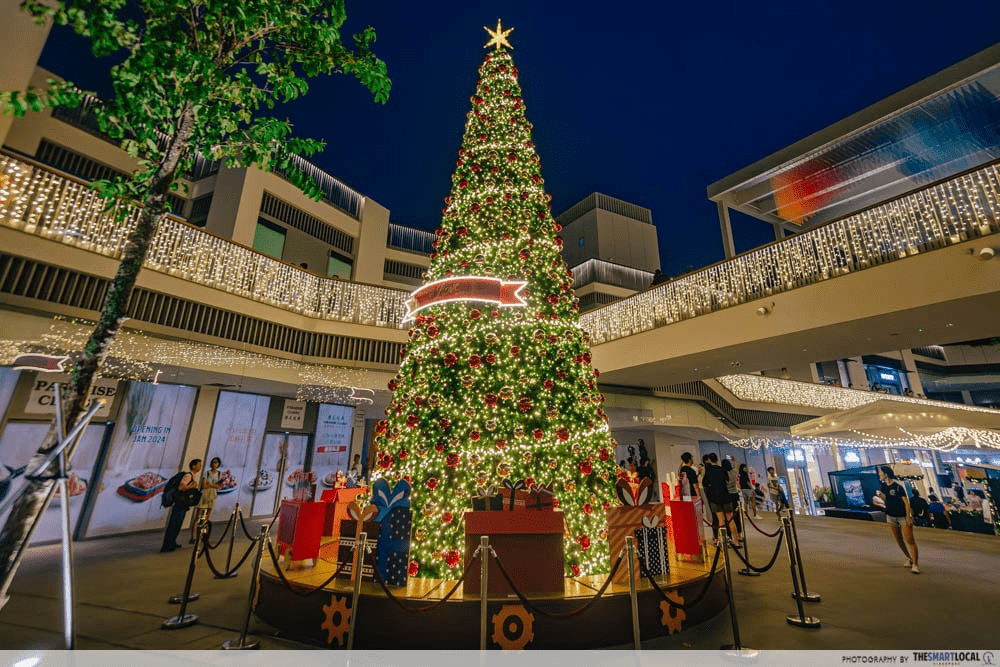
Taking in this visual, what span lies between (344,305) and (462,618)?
813 cm

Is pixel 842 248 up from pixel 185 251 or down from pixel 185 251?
down

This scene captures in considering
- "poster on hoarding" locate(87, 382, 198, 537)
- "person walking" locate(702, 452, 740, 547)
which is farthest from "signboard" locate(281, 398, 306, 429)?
"person walking" locate(702, 452, 740, 547)

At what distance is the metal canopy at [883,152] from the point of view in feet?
26.8

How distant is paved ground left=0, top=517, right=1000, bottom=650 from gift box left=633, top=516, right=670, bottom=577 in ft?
1.86

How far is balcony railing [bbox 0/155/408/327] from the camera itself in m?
5.81

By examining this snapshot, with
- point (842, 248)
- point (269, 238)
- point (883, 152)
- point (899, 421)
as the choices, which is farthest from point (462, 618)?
point (269, 238)

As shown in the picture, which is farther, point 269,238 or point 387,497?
point 269,238

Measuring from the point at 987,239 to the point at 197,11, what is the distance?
917cm

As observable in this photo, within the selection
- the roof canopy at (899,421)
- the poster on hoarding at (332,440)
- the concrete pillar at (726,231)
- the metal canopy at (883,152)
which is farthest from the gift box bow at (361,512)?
the concrete pillar at (726,231)

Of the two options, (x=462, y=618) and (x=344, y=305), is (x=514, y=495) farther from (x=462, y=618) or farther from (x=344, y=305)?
(x=344, y=305)

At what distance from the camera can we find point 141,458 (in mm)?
8547

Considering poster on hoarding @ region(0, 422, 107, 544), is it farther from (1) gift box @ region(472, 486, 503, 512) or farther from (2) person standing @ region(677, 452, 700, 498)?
(2) person standing @ region(677, 452, 700, 498)

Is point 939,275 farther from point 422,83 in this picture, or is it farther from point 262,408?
point 422,83

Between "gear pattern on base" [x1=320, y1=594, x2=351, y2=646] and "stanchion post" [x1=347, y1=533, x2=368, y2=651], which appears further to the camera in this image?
"gear pattern on base" [x1=320, y1=594, x2=351, y2=646]
